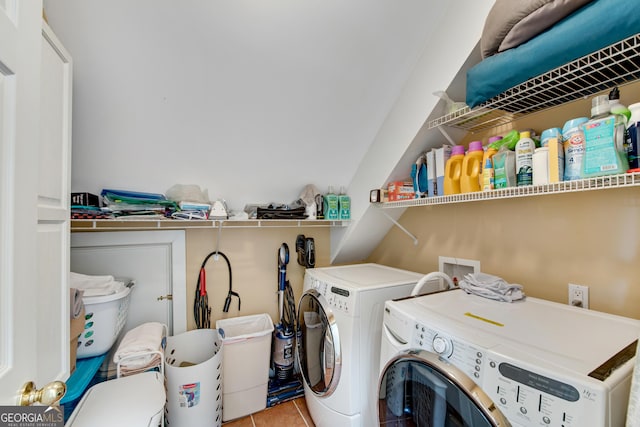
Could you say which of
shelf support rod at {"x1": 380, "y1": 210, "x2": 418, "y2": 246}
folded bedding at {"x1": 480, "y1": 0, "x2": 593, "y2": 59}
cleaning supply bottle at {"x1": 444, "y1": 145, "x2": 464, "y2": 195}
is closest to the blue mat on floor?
shelf support rod at {"x1": 380, "y1": 210, "x2": 418, "y2": 246}

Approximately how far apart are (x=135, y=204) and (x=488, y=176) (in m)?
1.96

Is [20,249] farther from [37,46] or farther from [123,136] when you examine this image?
[123,136]

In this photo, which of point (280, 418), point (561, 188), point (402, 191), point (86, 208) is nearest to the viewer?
point (561, 188)

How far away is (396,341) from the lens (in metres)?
1.08

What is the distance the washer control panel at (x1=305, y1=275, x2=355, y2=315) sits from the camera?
4.78 ft

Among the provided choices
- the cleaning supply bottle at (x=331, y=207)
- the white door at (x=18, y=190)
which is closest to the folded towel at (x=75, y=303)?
the white door at (x=18, y=190)

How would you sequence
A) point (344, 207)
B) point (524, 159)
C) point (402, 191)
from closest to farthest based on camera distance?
1. point (524, 159)
2. point (402, 191)
3. point (344, 207)

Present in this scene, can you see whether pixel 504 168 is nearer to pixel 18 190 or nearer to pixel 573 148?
pixel 573 148

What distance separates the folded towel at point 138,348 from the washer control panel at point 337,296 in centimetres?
98

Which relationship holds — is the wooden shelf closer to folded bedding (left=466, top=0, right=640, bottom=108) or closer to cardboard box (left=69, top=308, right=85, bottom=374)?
cardboard box (left=69, top=308, right=85, bottom=374)

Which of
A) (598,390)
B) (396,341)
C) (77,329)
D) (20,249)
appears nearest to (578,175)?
(598,390)

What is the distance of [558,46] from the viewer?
86cm

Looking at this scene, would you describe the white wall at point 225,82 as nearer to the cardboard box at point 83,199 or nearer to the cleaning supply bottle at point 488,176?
the cardboard box at point 83,199

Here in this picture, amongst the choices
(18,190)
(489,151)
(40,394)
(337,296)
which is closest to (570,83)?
(489,151)
